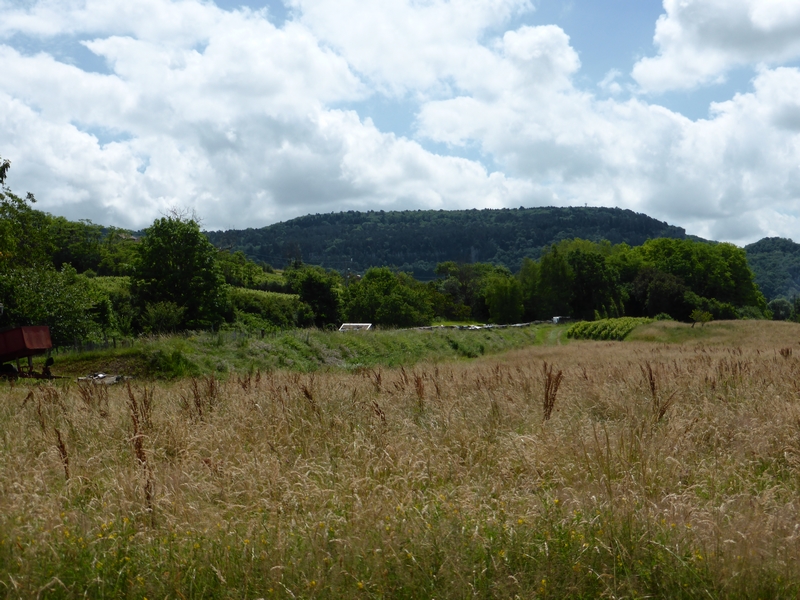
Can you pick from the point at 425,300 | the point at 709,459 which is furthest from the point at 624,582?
the point at 425,300

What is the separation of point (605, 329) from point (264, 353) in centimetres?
3537

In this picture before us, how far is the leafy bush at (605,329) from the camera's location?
51031 mm

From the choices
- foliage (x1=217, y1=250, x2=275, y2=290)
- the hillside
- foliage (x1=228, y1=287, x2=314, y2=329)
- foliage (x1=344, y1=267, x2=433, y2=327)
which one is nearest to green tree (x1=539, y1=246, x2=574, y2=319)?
foliage (x1=344, y1=267, x2=433, y2=327)

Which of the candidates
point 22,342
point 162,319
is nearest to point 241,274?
point 162,319

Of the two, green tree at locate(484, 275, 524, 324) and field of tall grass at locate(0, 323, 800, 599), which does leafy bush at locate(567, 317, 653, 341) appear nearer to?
green tree at locate(484, 275, 524, 324)

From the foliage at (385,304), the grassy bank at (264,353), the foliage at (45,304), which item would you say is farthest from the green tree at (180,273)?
the foliage at (385,304)

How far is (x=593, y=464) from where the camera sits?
5.25 meters

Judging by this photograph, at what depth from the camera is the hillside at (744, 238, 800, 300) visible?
154000 mm

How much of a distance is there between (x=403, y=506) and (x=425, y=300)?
265 feet

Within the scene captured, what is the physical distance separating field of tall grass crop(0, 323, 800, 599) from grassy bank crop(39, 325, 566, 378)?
5984 mm

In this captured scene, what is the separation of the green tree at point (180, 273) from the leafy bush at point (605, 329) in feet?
98.8

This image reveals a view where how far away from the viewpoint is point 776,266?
6663 inches

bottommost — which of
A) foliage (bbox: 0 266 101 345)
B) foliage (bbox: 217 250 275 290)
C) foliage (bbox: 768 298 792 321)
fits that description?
foliage (bbox: 768 298 792 321)

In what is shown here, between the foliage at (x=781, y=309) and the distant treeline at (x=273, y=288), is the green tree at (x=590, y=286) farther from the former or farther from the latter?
the foliage at (x=781, y=309)
